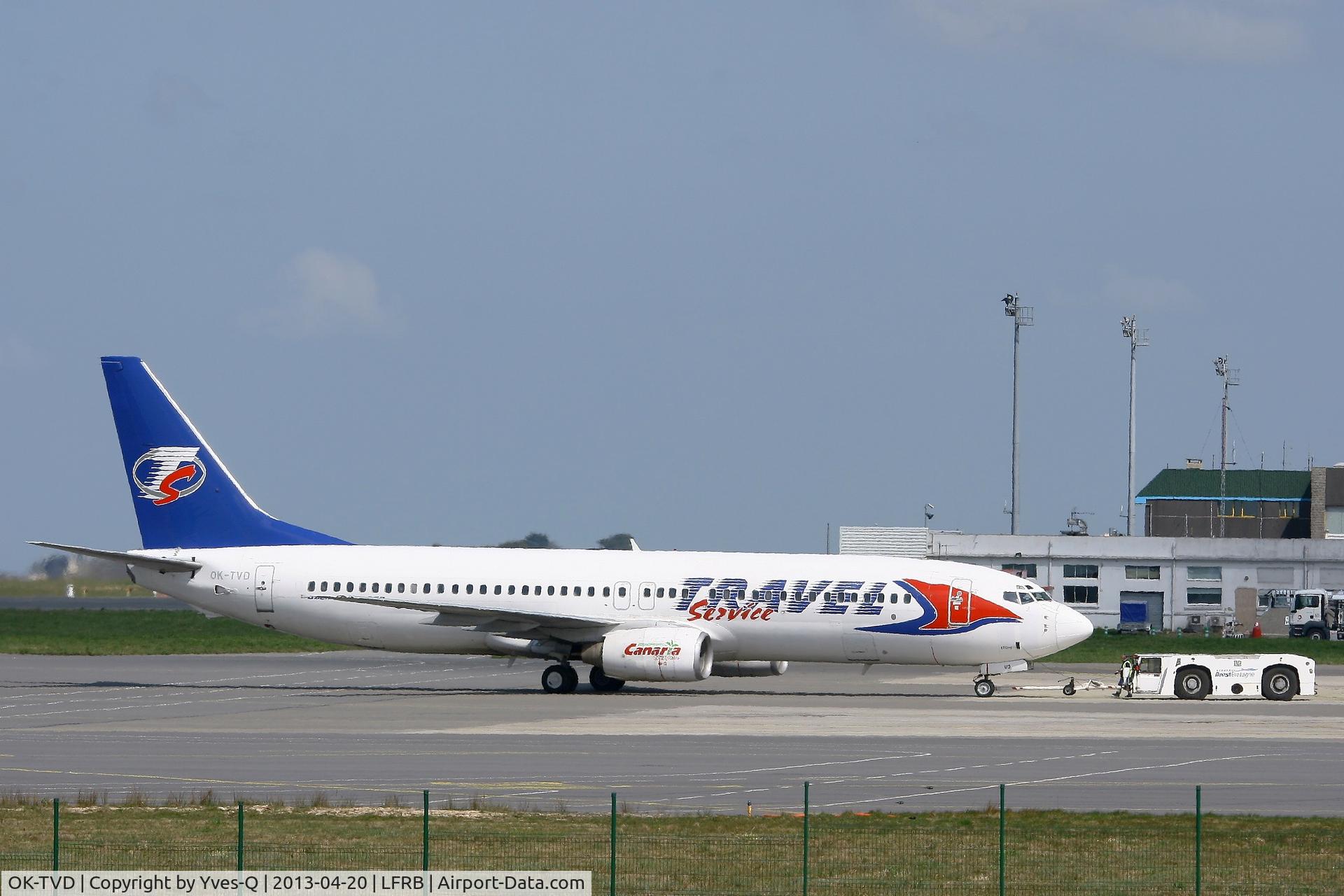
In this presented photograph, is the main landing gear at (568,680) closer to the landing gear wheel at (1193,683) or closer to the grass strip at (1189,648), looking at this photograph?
the landing gear wheel at (1193,683)

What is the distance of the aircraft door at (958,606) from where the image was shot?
159 feet

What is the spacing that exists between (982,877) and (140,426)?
39081 millimetres

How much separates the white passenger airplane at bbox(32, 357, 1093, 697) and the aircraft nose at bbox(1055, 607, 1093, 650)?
0.04 metres

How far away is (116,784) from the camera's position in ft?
96.0

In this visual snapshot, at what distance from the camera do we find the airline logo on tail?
53500mm

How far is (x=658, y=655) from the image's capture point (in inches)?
1886

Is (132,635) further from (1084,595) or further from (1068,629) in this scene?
(1084,595)

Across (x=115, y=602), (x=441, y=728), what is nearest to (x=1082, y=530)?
(x=115, y=602)

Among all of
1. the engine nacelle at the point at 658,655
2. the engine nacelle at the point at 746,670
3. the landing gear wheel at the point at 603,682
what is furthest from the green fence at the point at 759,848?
the engine nacelle at the point at 746,670

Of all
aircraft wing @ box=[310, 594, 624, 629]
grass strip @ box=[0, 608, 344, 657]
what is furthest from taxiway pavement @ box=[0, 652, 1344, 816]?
grass strip @ box=[0, 608, 344, 657]

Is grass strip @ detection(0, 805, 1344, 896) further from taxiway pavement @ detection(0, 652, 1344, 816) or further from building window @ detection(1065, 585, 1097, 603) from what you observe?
building window @ detection(1065, 585, 1097, 603)

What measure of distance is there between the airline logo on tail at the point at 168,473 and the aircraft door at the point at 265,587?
11.6 feet

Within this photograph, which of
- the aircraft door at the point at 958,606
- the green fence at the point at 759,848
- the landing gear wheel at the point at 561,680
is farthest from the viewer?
the landing gear wheel at the point at 561,680

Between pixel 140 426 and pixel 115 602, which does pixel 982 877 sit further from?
pixel 115 602
